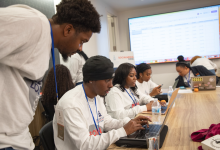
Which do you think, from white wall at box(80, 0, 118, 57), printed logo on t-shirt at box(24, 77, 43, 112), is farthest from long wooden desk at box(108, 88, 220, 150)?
white wall at box(80, 0, 118, 57)

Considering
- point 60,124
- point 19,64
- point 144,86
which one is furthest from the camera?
point 144,86

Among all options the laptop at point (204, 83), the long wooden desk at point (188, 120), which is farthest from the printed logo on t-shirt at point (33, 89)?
the laptop at point (204, 83)

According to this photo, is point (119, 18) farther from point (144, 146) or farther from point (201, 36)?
point (144, 146)

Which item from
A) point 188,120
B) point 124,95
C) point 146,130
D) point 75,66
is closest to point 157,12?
point 75,66

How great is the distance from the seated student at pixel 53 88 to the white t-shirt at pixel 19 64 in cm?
133

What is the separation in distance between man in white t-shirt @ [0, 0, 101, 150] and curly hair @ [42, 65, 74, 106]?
1.26 m

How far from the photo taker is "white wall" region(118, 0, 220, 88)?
209 inches

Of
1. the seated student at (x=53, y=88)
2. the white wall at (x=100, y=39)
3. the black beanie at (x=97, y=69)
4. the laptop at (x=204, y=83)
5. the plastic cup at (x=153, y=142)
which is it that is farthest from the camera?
the white wall at (x=100, y=39)

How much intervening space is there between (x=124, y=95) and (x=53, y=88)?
828mm

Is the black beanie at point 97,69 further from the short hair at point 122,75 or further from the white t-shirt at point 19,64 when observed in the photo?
the short hair at point 122,75

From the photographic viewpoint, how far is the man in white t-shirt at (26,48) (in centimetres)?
59

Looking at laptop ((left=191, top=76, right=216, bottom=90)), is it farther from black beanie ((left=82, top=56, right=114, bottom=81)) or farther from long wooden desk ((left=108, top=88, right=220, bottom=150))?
black beanie ((left=82, top=56, right=114, bottom=81))

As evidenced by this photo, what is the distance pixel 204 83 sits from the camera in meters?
2.89

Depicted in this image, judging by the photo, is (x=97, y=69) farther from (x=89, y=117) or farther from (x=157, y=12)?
(x=157, y=12)
